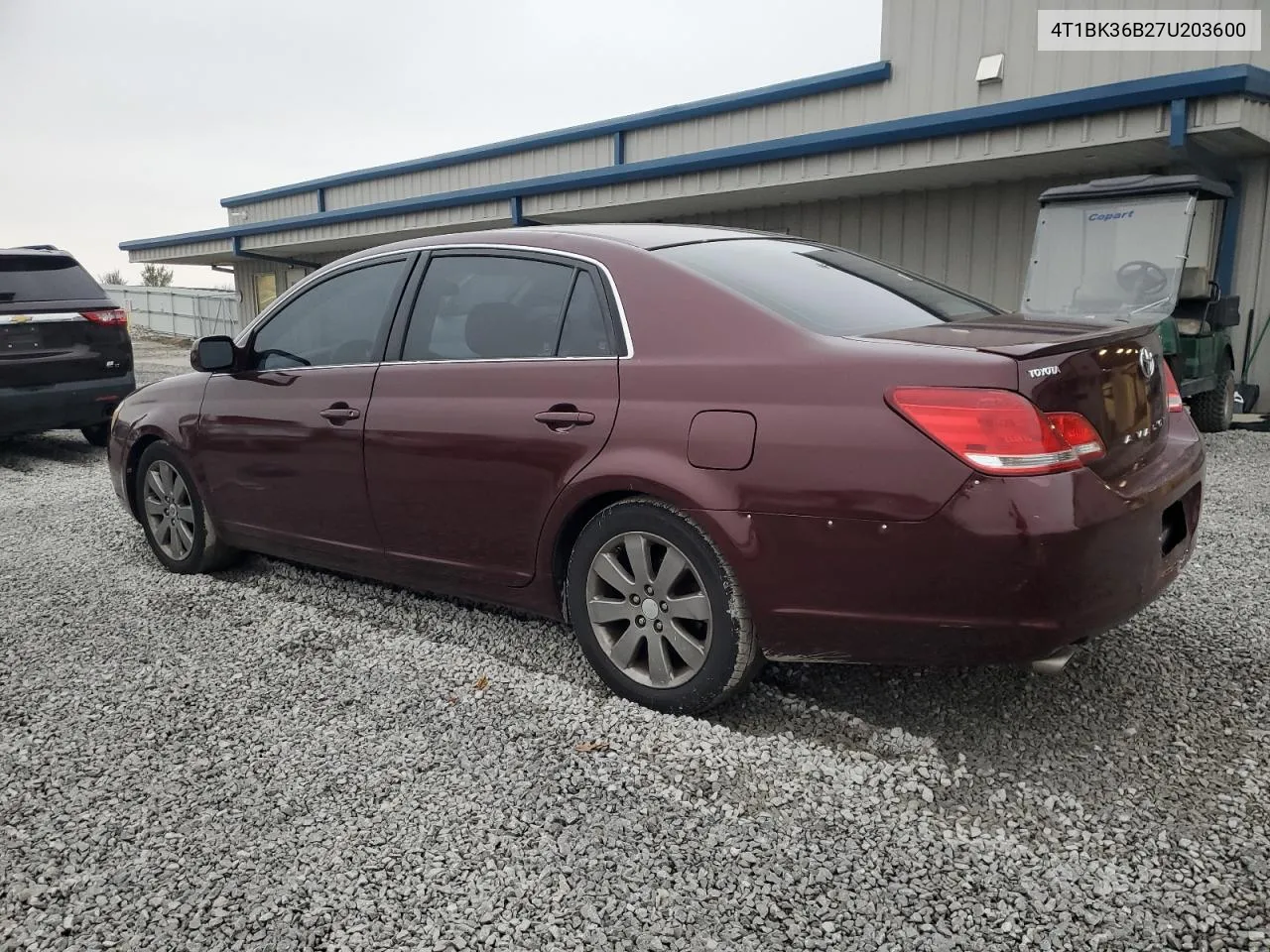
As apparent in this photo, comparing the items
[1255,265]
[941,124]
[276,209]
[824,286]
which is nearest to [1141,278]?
[1255,265]

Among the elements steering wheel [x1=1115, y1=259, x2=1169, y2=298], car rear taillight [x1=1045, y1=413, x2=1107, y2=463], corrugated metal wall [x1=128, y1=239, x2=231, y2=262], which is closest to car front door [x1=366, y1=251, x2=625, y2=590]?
car rear taillight [x1=1045, y1=413, x2=1107, y2=463]

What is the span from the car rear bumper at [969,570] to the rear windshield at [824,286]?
658 millimetres

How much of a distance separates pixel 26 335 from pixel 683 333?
7.80 metres

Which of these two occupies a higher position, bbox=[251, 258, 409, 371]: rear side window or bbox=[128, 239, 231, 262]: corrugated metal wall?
bbox=[128, 239, 231, 262]: corrugated metal wall

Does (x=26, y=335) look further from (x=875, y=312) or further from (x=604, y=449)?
(x=875, y=312)

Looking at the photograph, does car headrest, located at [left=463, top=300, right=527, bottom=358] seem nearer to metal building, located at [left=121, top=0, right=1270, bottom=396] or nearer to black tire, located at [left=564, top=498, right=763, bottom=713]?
black tire, located at [left=564, top=498, right=763, bottom=713]

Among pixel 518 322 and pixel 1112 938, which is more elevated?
pixel 518 322

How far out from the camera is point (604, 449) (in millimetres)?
3164

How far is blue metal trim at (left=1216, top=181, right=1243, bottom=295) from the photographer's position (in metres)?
11.1

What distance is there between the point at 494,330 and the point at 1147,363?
217 centimetres

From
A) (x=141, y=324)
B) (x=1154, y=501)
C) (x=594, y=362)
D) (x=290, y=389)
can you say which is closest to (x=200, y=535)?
(x=290, y=389)

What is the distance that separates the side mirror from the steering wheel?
8.70 metres

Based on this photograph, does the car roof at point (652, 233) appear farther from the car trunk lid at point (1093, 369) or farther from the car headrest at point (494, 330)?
the car trunk lid at point (1093, 369)

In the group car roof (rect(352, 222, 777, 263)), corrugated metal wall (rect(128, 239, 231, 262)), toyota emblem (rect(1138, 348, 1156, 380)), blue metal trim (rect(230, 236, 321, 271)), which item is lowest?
toyota emblem (rect(1138, 348, 1156, 380))
